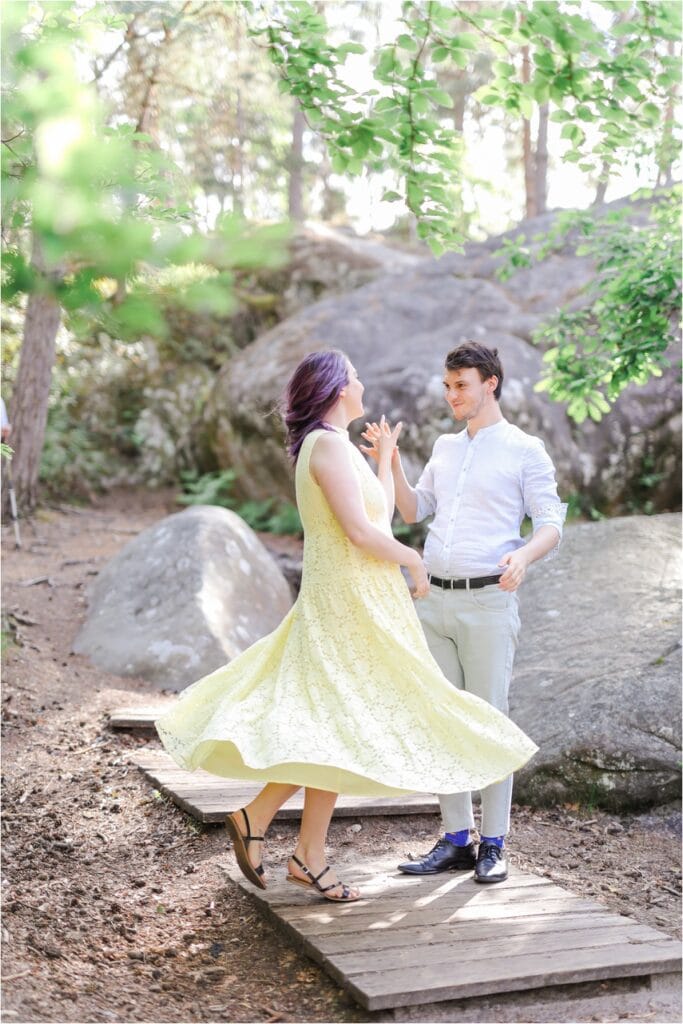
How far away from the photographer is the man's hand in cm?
363

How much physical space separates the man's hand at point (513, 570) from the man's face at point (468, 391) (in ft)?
2.28

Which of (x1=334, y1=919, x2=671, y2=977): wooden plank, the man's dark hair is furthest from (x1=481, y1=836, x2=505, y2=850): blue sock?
the man's dark hair

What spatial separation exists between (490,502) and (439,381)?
6.98 m

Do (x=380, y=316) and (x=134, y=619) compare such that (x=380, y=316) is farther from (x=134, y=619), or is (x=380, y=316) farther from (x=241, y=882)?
(x=241, y=882)

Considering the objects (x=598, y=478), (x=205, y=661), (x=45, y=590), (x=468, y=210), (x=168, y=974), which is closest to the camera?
(x=168, y=974)

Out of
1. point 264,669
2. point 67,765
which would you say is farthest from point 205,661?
point 264,669

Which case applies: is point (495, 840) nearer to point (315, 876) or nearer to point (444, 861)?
point (444, 861)

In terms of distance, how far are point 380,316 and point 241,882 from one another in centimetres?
942

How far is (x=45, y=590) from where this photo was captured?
8.59 meters

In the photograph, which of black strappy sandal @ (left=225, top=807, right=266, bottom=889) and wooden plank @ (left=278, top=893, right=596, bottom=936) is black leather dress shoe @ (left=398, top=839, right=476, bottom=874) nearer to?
wooden plank @ (left=278, top=893, right=596, bottom=936)

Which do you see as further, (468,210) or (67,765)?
(468,210)

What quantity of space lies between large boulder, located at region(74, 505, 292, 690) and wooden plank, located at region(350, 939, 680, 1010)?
4.05 meters

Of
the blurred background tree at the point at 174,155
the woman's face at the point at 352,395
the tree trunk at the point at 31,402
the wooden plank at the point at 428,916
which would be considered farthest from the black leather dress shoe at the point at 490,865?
the tree trunk at the point at 31,402

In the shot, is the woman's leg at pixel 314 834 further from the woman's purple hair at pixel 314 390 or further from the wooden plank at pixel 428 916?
the woman's purple hair at pixel 314 390
